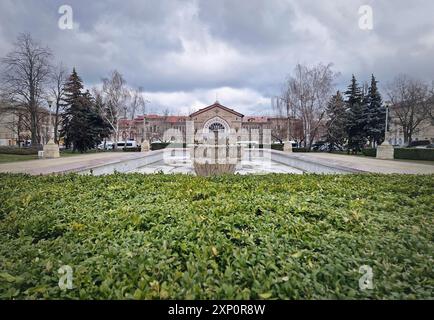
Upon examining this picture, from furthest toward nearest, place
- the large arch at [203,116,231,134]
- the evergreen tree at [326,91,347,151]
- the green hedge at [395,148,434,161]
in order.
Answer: the large arch at [203,116,231,134]
the evergreen tree at [326,91,347,151]
the green hedge at [395,148,434,161]

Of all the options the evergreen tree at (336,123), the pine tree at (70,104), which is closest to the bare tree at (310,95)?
the evergreen tree at (336,123)

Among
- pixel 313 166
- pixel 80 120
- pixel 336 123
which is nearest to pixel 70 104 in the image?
pixel 80 120

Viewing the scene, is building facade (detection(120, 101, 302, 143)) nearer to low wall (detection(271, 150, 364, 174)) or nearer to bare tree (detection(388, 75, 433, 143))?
bare tree (detection(388, 75, 433, 143))

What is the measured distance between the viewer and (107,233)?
2582mm

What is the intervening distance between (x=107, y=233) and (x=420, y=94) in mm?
46852

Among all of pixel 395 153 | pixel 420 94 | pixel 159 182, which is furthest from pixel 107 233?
pixel 420 94

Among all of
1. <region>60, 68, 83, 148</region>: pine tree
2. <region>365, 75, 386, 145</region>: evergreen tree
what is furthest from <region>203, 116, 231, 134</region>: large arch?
<region>365, 75, 386, 145</region>: evergreen tree

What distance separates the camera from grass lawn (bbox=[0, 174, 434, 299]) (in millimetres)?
1800

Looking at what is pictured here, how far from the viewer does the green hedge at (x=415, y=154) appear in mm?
18938

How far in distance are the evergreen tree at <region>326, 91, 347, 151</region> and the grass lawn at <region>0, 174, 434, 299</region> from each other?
32944 mm

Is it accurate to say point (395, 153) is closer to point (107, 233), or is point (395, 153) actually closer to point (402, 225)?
point (402, 225)

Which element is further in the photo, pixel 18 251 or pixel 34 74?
pixel 34 74

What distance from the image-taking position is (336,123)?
3478cm

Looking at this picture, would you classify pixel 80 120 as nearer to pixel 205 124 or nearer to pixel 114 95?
pixel 114 95
